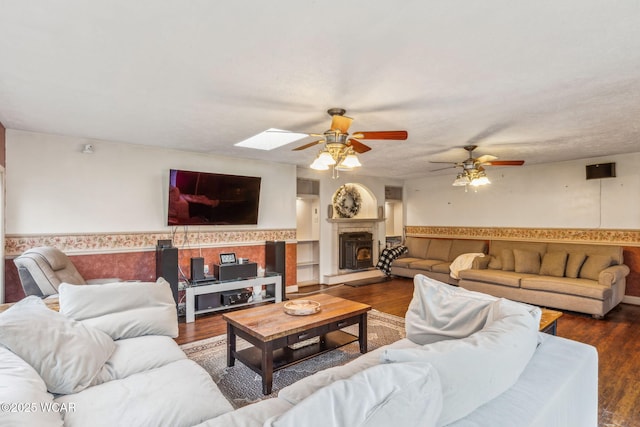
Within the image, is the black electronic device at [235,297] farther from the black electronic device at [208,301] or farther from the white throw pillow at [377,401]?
the white throw pillow at [377,401]

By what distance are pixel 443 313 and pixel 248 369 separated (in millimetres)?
1738

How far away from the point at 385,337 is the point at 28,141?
174 inches

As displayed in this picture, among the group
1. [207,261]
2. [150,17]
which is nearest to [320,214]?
[207,261]

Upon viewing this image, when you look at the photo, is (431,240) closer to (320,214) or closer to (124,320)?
(320,214)

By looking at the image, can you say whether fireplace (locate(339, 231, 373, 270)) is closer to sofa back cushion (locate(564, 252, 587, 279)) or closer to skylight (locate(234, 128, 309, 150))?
skylight (locate(234, 128, 309, 150))

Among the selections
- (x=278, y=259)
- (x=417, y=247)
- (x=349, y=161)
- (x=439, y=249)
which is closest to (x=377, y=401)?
(x=349, y=161)

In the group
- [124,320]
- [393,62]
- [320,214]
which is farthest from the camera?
[320,214]

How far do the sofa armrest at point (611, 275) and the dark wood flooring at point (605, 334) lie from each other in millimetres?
463

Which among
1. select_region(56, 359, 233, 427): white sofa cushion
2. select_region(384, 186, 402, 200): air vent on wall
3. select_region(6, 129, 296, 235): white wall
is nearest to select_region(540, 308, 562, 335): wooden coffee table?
select_region(56, 359, 233, 427): white sofa cushion

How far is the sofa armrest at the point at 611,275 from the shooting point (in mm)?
4281

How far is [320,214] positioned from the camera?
21.3 feet

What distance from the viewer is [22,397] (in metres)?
1.13

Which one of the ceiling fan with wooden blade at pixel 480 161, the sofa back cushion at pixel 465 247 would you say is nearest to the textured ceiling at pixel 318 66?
the ceiling fan with wooden blade at pixel 480 161

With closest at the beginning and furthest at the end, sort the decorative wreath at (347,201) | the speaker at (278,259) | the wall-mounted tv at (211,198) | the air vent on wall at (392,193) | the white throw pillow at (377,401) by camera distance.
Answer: the white throw pillow at (377,401)
the wall-mounted tv at (211,198)
the speaker at (278,259)
the decorative wreath at (347,201)
the air vent on wall at (392,193)
